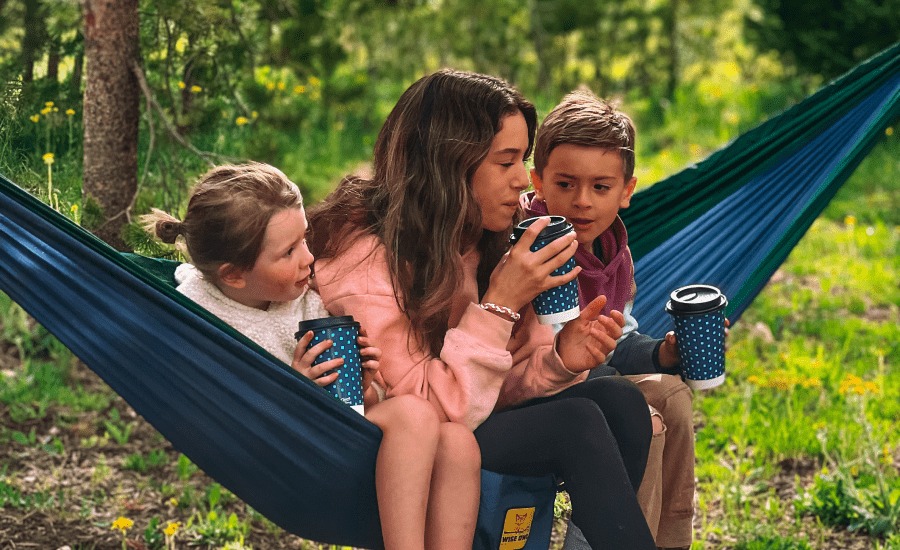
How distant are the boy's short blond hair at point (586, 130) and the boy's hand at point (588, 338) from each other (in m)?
0.32

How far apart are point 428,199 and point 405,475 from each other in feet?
1.59

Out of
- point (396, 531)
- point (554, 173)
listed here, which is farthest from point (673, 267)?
point (396, 531)

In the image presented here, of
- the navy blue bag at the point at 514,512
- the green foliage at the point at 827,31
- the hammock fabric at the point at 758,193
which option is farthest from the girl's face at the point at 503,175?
the green foliage at the point at 827,31

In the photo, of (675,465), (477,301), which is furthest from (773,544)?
(477,301)

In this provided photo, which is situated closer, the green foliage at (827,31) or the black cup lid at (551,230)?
the black cup lid at (551,230)

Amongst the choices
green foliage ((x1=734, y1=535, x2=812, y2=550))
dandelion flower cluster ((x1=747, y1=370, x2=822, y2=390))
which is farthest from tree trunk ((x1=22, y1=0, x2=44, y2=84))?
dandelion flower cluster ((x1=747, y1=370, x2=822, y2=390))

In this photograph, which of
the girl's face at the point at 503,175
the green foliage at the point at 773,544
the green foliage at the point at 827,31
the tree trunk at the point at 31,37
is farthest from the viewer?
the green foliage at the point at 827,31

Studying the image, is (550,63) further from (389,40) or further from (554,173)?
(554,173)

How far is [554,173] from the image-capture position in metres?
1.80

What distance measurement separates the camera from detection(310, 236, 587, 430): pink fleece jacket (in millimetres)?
1520

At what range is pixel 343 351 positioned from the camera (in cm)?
144

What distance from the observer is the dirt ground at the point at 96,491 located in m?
2.21

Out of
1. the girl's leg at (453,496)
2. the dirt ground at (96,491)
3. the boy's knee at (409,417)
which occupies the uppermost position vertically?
the boy's knee at (409,417)

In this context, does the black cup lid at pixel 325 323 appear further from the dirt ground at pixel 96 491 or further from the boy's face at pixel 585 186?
the dirt ground at pixel 96 491
